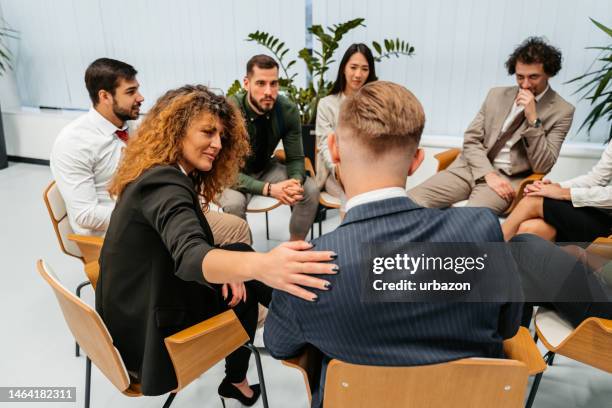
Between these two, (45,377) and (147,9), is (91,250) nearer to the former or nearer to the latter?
(45,377)

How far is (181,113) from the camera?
1601 millimetres

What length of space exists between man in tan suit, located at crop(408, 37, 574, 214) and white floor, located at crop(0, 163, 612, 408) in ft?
3.32

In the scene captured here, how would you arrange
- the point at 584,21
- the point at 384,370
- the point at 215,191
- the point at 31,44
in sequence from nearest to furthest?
the point at 384,370
the point at 215,191
the point at 584,21
the point at 31,44

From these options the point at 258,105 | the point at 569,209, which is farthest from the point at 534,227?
the point at 258,105

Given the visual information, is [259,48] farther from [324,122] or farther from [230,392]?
[230,392]

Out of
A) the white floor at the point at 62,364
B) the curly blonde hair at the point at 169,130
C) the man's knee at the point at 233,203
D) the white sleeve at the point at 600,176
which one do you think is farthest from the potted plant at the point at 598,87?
the curly blonde hair at the point at 169,130

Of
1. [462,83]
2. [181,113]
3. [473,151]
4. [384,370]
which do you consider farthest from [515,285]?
[462,83]

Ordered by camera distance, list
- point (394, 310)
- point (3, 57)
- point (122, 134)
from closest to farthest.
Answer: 1. point (394, 310)
2. point (122, 134)
3. point (3, 57)

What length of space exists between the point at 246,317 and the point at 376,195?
3.04 feet

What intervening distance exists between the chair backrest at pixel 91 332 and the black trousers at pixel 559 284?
1.26 metres

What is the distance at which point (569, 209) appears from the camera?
89.0 inches

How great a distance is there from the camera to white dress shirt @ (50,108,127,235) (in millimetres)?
2129

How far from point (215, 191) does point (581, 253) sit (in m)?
1.49

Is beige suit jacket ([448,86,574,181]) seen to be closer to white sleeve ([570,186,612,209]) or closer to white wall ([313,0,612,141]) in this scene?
white sleeve ([570,186,612,209])
